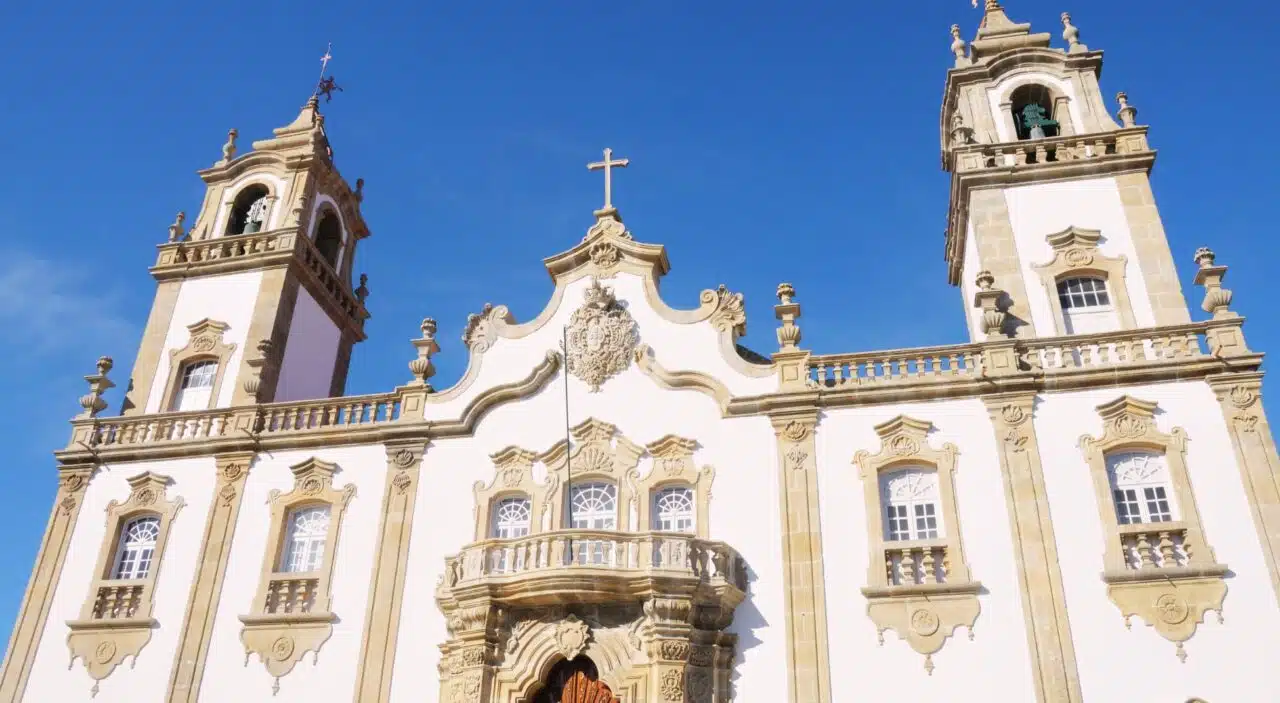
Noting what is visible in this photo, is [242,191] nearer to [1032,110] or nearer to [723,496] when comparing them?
[723,496]

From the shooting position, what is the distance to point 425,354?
2123 centimetres

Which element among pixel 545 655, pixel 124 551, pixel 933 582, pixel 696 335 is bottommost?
pixel 545 655

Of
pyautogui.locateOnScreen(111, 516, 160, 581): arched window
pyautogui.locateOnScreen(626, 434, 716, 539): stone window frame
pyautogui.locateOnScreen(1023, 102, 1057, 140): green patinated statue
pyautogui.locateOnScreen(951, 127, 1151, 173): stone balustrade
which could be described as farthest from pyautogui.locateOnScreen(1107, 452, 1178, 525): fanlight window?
pyautogui.locateOnScreen(111, 516, 160, 581): arched window

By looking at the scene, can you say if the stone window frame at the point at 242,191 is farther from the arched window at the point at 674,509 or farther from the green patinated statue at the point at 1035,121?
the green patinated statue at the point at 1035,121

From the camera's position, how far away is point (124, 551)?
20.3 m

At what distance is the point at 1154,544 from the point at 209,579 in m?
16.1

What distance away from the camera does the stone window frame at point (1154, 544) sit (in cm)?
1551

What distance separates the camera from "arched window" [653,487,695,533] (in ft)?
60.0

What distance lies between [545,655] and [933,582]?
245 inches

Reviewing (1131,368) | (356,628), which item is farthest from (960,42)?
(356,628)

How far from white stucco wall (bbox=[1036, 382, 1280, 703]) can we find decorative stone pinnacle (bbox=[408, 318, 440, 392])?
37.6 ft

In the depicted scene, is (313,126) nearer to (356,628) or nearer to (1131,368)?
(356,628)

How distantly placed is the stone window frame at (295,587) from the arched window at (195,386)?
3839 mm

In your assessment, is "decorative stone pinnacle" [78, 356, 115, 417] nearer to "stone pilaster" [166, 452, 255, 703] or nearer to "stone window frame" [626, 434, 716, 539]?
"stone pilaster" [166, 452, 255, 703]
